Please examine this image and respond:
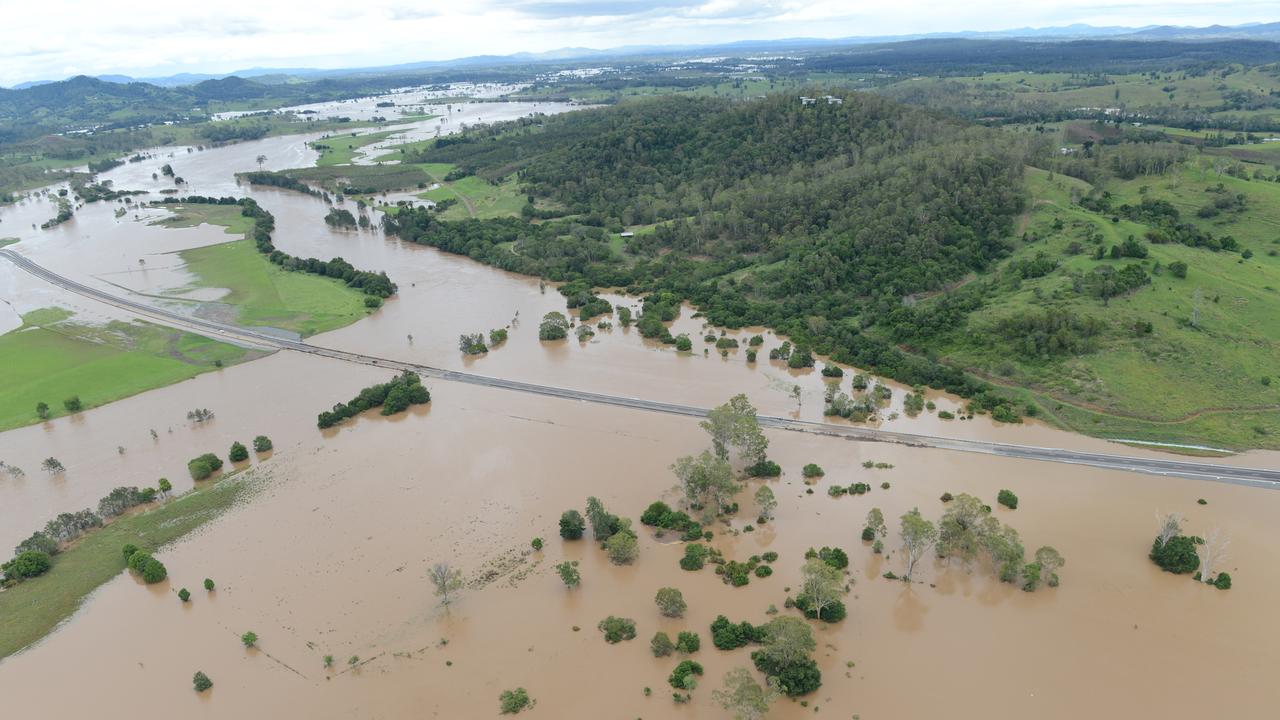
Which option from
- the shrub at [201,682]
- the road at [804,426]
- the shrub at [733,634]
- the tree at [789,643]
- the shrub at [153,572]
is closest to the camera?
the tree at [789,643]

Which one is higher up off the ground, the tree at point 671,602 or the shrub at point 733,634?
the tree at point 671,602

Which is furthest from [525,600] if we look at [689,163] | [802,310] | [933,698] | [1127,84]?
[1127,84]

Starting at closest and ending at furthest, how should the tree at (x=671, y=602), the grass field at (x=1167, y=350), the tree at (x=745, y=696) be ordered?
the tree at (x=745, y=696), the tree at (x=671, y=602), the grass field at (x=1167, y=350)

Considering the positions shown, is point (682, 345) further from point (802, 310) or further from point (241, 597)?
point (241, 597)

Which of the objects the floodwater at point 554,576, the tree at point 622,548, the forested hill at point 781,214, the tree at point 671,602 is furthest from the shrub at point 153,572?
the forested hill at point 781,214

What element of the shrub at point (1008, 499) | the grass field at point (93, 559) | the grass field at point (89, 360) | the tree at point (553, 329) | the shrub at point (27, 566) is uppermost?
the grass field at point (89, 360)

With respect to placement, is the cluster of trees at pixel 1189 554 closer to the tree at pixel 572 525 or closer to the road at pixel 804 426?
the road at pixel 804 426

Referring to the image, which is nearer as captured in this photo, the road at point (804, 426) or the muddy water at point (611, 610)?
the muddy water at point (611, 610)

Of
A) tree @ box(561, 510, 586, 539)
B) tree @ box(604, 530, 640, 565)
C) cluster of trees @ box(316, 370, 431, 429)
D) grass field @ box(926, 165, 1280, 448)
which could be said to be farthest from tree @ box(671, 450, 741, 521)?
grass field @ box(926, 165, 1280, 448)
